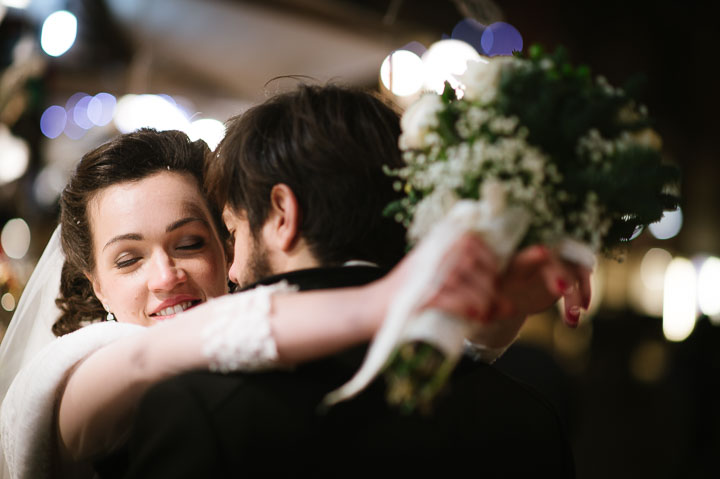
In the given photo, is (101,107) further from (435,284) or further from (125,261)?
(435,284)

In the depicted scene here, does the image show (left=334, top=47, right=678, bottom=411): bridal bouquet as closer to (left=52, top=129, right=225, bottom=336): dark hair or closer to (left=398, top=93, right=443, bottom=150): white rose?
(left=398, top=93, right=443, bottom=150): white rose

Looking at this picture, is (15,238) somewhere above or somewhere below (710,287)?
below

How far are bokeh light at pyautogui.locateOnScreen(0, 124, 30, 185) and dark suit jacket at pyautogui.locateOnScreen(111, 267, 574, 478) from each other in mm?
6958

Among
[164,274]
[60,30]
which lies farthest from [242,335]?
[60,30]

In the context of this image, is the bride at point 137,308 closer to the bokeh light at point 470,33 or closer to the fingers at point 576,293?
the fingers at point 576,293

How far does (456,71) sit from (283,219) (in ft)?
11.4

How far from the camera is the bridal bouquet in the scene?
1.19 metres

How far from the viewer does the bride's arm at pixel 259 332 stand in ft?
3.77

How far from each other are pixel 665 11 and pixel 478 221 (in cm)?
993

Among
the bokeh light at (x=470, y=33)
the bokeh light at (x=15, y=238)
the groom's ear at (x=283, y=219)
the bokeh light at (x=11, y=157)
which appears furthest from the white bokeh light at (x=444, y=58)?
the bokeh light at (x=11, y=157)

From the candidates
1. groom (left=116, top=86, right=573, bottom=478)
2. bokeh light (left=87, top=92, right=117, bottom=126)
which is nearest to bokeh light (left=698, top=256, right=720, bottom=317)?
bokeh light (left=87, top=92, right=117, bottom=126)

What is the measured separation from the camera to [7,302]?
144 inches

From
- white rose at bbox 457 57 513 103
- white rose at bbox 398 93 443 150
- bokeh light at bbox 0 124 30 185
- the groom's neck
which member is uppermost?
bokeh light at bbox 0 124 30 185

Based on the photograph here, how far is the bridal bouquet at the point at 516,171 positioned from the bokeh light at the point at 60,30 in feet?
14.3
